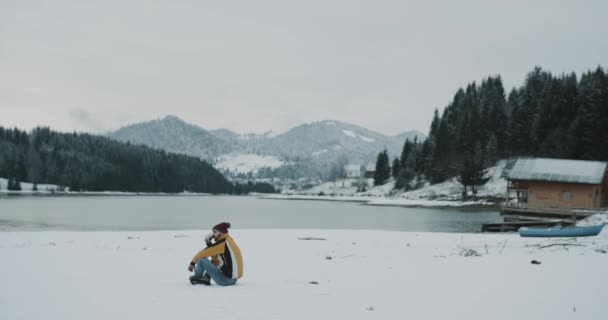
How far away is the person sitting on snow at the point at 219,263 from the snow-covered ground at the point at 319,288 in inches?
12.4

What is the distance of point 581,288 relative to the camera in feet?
30.2

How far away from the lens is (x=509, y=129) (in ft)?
332

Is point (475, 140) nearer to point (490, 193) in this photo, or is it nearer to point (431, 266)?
point (490, 193)

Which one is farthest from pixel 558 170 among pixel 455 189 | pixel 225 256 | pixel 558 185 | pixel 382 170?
pixel 382 170

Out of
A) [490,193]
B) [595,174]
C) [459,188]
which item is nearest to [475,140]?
[459,188]

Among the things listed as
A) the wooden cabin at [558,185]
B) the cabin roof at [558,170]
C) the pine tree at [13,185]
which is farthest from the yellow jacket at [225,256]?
the pine tree at [13,185]

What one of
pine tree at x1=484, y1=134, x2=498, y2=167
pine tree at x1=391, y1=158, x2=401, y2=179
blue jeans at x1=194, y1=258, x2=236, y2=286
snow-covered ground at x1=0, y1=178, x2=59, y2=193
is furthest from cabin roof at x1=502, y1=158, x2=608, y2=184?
snow-covered ground at x1=0, y1=178, x2=59, y2=193

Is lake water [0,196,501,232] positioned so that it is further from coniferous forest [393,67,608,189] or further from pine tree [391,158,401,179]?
pine tree [391,158,401,179]

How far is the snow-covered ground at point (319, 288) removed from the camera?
766 centimetres

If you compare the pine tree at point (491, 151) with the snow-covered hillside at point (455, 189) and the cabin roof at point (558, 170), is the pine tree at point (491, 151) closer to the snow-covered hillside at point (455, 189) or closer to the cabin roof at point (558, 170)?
the snow-covered hillside at point (455, 189)

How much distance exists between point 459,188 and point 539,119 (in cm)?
2121

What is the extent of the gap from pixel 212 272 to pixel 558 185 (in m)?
47.5

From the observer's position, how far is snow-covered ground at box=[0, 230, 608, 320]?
7.66 metres

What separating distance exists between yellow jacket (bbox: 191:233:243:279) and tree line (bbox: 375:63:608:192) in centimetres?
6745
